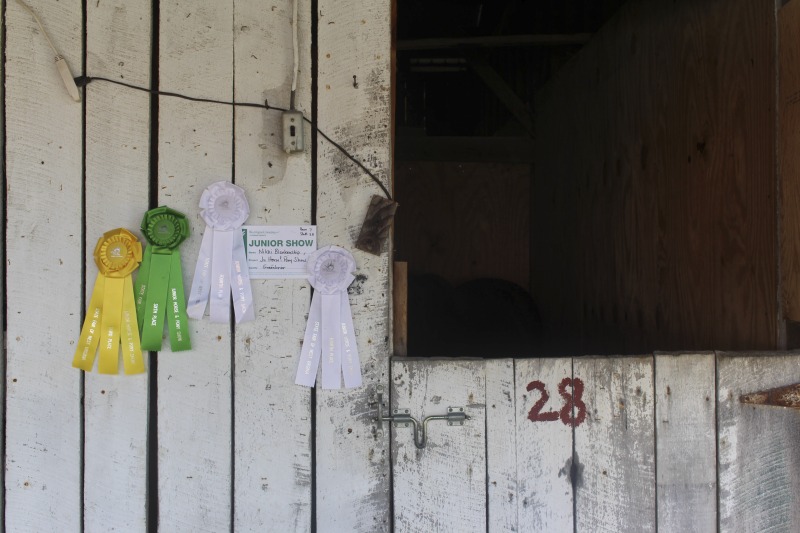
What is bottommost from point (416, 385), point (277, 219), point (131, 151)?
point (416, 385)

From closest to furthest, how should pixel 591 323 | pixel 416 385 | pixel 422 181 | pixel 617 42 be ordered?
pixel 416 385
pixel 617 42
pixel 591 323
pixel 422 181

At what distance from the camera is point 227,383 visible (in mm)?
1393

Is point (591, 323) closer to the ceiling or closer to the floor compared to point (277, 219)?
closer to the floor

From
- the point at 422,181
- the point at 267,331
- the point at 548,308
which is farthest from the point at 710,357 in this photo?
the point at 422,181

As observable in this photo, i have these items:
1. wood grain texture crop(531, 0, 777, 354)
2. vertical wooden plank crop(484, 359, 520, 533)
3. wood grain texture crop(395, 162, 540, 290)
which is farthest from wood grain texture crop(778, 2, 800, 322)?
wood grain texture crop(395, 162, 540, 290)

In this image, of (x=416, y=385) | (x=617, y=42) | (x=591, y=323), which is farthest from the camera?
(x=591, y=323)

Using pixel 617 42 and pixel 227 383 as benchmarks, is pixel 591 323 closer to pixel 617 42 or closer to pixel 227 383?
pixel 617 42

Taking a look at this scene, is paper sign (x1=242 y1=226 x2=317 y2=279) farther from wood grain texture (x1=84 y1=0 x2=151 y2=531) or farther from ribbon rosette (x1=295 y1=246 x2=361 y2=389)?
wood grain texture (x1=84 y1=0 x2=151 y2=531)

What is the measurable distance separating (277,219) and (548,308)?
236 cm

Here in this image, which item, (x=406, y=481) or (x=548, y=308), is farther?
(x=548, y=308)

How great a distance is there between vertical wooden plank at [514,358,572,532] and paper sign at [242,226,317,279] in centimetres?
57

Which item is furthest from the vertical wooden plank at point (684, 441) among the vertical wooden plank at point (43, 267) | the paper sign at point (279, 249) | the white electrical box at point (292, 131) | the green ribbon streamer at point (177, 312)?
the vertical wooden plank at point (43, 267)

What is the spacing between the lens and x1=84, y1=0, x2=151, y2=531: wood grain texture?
1.39 metres

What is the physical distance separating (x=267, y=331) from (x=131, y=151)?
0.53m
